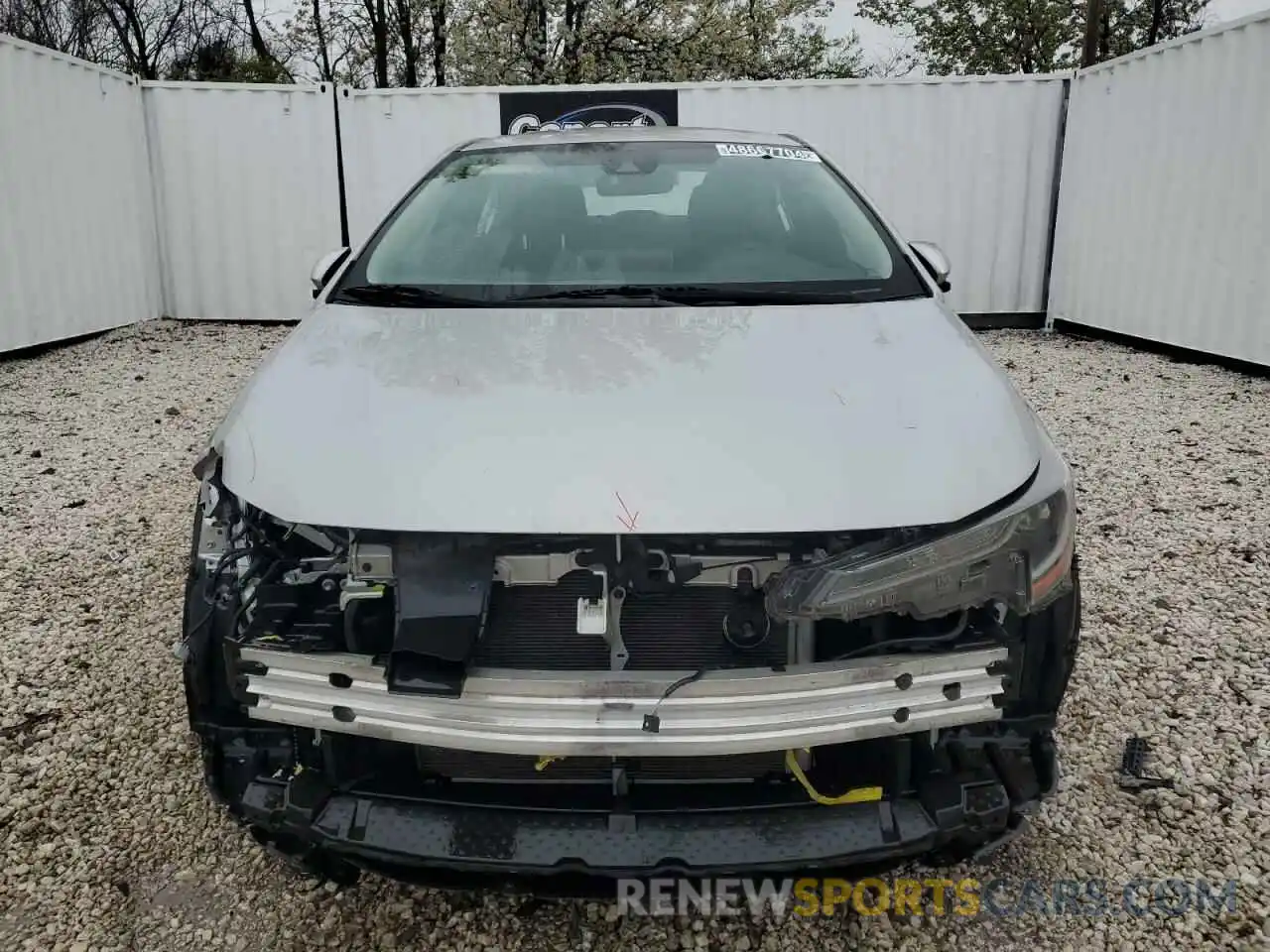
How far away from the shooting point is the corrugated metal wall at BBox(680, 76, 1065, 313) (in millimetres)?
8672

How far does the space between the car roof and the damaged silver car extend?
5.24 feet

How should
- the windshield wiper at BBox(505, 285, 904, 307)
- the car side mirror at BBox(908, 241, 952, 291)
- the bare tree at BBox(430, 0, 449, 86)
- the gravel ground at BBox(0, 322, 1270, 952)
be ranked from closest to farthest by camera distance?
the gravel ground at BBox(0, 322, 1270, 952), the windshield wiper at BBox(505, 285, 904, 307), the car side mirror at BBox(908, 241, 952, 291), the bare tree at BBox(430, 0, 449, 86)

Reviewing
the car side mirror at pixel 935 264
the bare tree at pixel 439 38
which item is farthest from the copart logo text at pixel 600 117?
the bare tree at pixel 439 38

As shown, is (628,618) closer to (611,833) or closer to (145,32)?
(611,833)

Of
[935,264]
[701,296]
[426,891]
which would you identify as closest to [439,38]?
[935,264]

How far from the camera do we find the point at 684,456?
174 cm

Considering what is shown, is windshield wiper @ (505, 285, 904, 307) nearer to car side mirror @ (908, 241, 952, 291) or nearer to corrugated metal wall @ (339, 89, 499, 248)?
car side mirror @ (908, 241, 952, 291)

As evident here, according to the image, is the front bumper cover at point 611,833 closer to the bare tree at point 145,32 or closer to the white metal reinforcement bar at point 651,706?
the white metal reinforcement bar at point 651,706

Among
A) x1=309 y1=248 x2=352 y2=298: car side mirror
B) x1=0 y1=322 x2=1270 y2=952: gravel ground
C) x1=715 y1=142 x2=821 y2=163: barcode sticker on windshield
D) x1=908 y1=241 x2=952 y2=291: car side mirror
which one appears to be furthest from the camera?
x1=715 y1=142 x2=821 y2=163: barcode sticker on windshield

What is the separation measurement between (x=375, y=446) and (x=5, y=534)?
3.18 meters

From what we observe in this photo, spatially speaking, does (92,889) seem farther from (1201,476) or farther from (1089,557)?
(1201,476)

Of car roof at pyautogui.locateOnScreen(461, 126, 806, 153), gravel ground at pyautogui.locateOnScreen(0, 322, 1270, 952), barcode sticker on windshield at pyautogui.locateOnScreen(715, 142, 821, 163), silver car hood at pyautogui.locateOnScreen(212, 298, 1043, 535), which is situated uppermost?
car roof at pyautogui.locateOnScreen(461, 126, 806, 153)

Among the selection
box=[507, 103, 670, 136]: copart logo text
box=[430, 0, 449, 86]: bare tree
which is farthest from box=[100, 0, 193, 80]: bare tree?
box=[507, 103, 670, 136]: copart logo text

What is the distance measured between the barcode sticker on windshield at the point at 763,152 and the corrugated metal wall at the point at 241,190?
6819 mm
